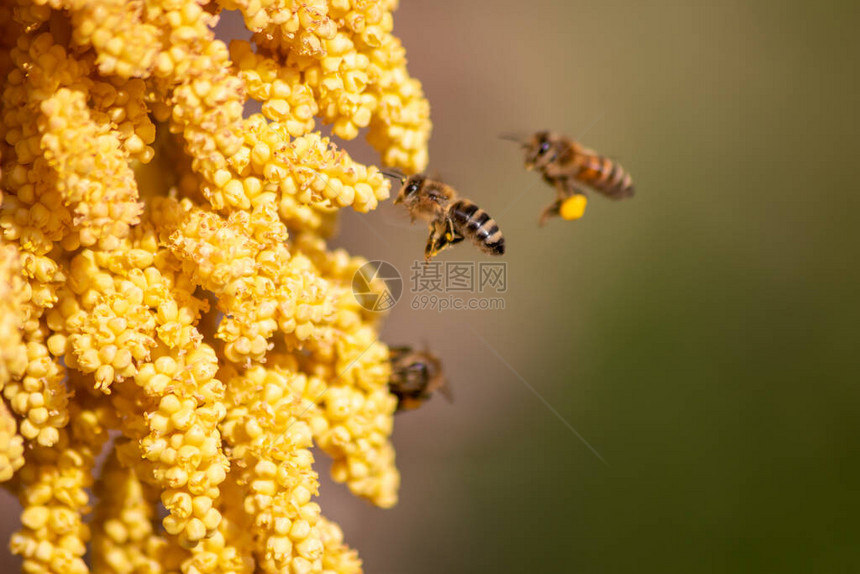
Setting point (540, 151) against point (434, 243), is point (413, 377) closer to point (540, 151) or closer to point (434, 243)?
point (434, 243)

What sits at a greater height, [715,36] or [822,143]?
[715,36]

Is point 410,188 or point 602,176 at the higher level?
point 602,176

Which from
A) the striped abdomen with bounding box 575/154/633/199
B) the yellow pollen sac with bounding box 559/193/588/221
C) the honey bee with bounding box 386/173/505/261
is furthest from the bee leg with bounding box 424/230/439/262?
the striped abdomen with bounding box 575/154/633/199

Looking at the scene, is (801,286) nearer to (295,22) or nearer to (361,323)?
(361,323)

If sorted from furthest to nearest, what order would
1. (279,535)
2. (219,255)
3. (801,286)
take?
1. (801,286)
2. (279,535)
3. (219,255)

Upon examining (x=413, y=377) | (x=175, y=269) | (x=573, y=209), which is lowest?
(x=175, y=269)

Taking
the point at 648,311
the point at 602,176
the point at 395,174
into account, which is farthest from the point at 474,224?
the point at 648,311

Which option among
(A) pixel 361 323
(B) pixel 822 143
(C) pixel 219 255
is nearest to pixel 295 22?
(C) pixel 219 255
